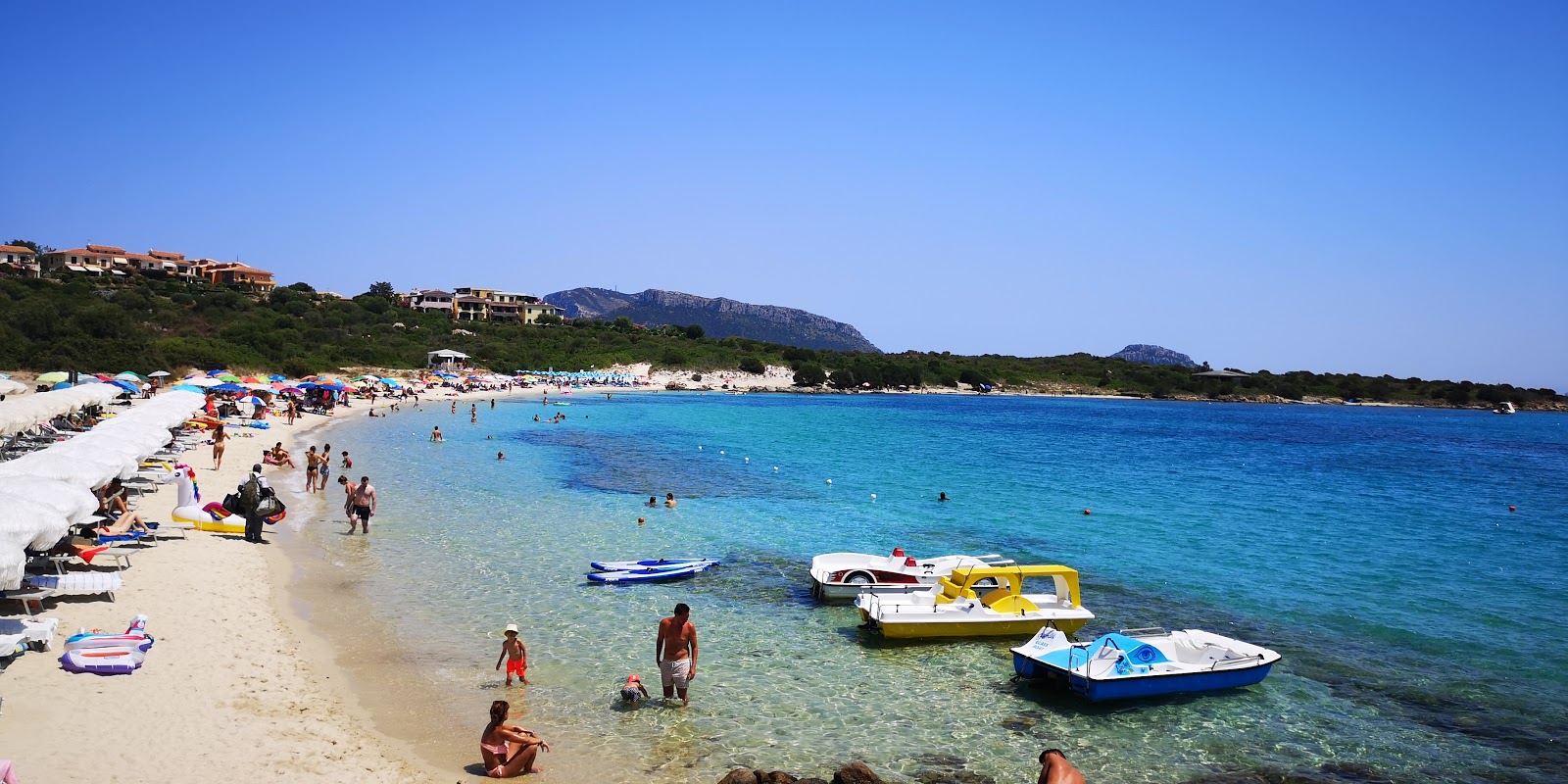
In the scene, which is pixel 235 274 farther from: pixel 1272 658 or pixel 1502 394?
pixel 1502 394

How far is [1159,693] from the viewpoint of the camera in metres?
11.9

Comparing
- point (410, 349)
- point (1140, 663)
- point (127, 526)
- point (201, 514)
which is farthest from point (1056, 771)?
point (410, 349)

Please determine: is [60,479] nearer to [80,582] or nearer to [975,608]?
[80,582]

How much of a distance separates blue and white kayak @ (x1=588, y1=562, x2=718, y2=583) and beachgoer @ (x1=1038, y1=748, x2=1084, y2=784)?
1070 cm

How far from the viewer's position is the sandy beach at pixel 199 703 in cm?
822

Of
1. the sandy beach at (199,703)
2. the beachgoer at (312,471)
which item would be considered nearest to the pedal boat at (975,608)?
the sandy beach at (199,703)

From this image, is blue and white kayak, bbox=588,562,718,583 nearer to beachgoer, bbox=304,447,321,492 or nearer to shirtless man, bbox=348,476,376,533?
shirtless man, bbox=348,476,376,533

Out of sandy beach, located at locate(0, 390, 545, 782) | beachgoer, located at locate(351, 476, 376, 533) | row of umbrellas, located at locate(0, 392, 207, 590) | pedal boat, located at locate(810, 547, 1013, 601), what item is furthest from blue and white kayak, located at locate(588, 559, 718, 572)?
row of umbrellas, located at locate(0, 392, 207, 590)

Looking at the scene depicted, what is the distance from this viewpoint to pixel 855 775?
868 centimetres

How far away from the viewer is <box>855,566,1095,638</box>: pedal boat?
14.0m

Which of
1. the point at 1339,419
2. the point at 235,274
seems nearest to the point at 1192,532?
the point at 1339,419

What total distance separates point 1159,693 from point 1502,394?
6552 inches

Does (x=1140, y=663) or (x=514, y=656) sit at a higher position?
(x=1140, y=663)

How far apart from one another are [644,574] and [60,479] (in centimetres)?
913
